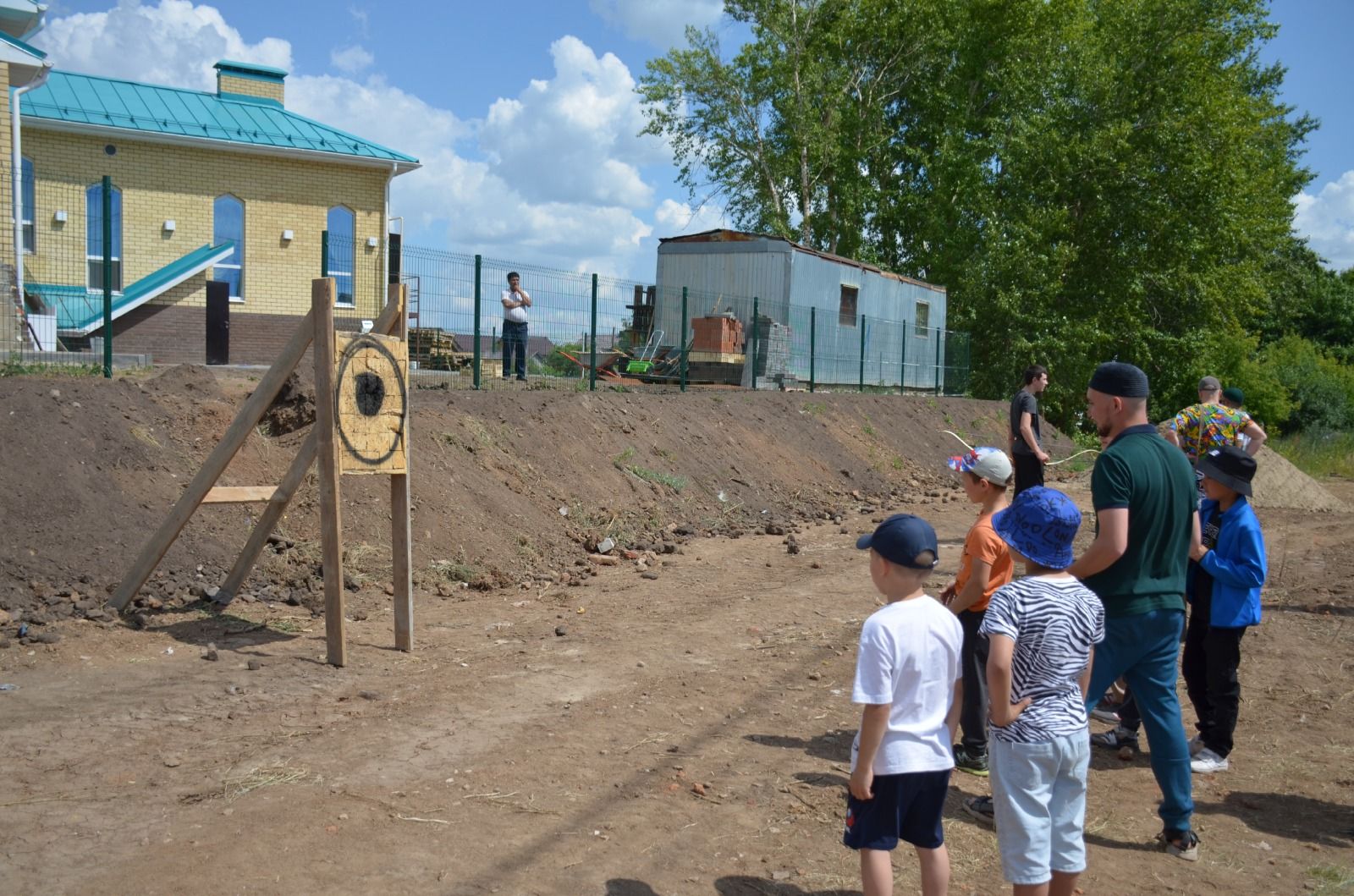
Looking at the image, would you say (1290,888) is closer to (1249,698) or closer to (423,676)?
(1249,698)

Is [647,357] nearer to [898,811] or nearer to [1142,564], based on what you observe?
[1142,564]

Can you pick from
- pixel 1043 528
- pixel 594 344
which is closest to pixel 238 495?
pixel 1043 528

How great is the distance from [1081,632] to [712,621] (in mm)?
5134

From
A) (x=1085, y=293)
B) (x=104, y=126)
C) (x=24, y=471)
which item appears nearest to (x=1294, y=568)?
(x=24, y=471)

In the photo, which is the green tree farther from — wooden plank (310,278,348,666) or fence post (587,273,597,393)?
wooden plank (310,278,348,666)

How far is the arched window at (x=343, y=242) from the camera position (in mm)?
23297

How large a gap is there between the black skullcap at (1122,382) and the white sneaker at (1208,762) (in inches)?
86.6

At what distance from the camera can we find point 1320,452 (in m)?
30.4

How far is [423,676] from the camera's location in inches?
254

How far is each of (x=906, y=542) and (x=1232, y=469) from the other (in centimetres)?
296

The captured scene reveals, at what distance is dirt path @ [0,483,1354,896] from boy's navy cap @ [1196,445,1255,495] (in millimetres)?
1473

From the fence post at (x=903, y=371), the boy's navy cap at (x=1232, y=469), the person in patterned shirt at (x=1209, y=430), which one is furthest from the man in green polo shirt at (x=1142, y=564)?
the fence post at (x=903, y=371)

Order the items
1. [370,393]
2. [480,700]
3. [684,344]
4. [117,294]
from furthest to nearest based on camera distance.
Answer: [117,294]
[684,344]
[370,393]
[480,700]

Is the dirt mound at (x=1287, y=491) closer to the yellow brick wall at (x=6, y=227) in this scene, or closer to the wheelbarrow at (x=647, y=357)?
the wheelbarrow at (x=647, y=357)
